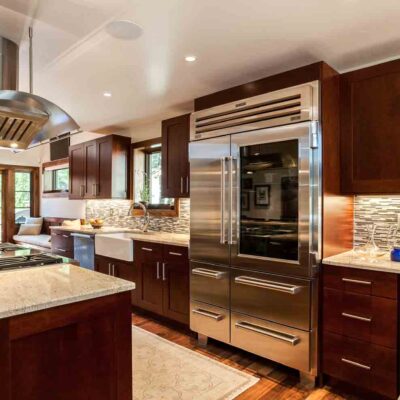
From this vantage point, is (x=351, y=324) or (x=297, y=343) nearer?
(x=351, y=324)

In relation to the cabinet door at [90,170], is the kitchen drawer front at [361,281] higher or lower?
lower

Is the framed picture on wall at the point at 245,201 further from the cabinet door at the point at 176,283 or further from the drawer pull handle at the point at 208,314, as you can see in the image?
the drawer pull handle at the point at 208,314

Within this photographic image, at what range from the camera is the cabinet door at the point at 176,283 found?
326 cm

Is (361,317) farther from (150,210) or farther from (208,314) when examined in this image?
(150,210)

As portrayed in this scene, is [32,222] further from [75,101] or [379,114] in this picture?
[379,114]

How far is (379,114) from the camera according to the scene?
2.41 m

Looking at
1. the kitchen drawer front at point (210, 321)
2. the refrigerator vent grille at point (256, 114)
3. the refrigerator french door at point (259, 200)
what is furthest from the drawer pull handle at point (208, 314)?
the refrigerator vent grille at point (256, 114)

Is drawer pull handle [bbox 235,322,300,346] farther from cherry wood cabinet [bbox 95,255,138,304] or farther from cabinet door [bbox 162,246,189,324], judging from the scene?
cherry wood cabinet [bbox 95,255,138,304]

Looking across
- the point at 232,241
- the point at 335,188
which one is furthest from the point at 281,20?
the point at 232,241

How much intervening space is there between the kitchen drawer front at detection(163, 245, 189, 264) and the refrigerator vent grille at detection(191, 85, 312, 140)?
1.10 metres

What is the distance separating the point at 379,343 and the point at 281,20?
2.13 metres

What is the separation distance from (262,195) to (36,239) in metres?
5.28

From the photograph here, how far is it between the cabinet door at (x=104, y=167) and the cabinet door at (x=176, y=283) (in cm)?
170

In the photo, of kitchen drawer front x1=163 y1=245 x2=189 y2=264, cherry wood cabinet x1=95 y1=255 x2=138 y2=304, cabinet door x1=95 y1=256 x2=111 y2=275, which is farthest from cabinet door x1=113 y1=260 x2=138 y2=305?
kitchen drawer front x1=163 y1=245 x2=189 y2=264
